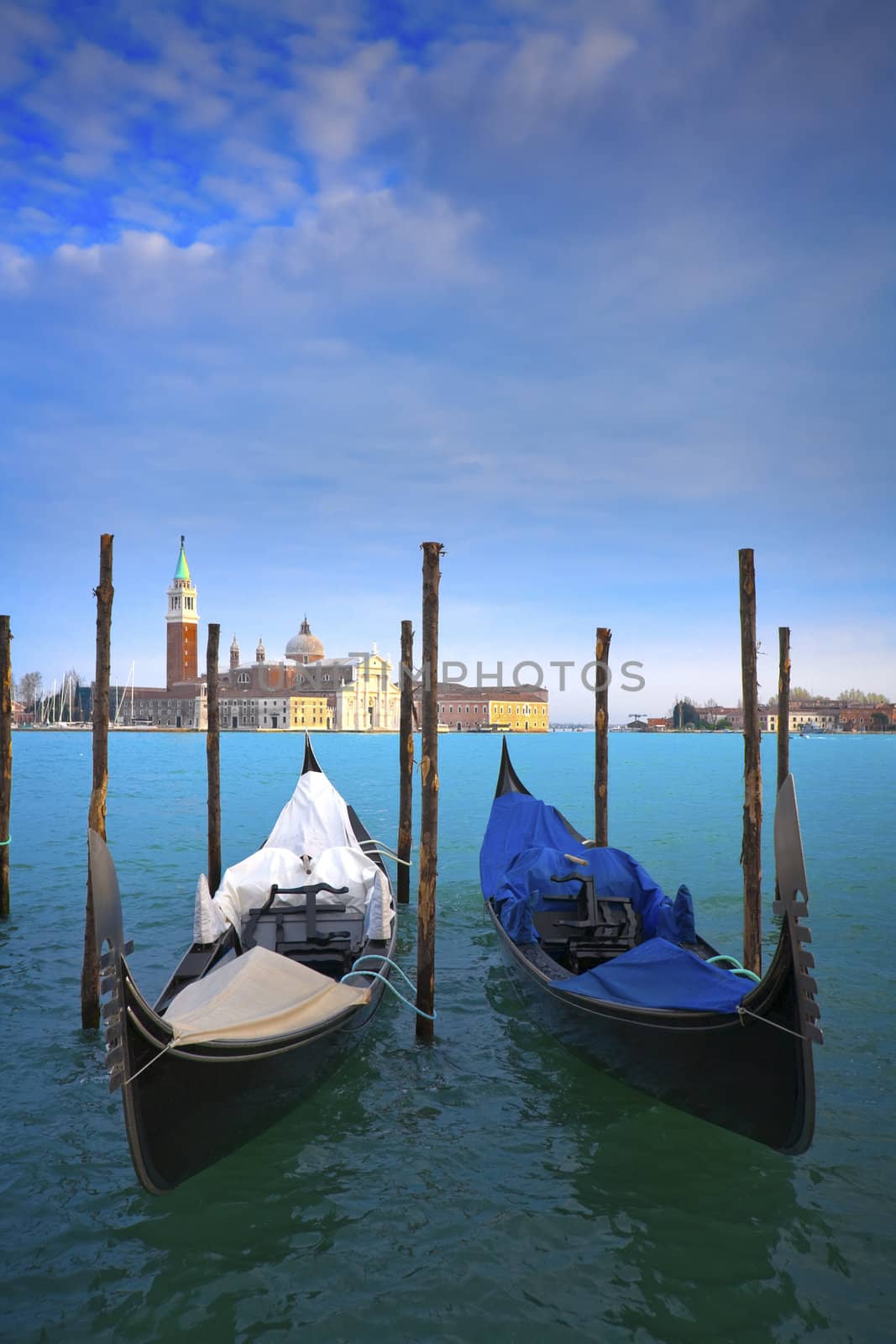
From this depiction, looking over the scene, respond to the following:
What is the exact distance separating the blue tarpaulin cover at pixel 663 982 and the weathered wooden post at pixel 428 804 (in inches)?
37.1

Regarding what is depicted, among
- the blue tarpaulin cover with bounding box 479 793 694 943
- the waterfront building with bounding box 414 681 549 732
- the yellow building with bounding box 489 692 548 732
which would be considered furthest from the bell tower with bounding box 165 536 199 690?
the blue tarpaulin cover with bounding box 479 793 694 943

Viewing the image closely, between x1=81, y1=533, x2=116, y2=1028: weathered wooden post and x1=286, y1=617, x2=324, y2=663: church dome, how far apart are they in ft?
296

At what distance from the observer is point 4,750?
24.0ft

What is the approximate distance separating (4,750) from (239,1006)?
495cm

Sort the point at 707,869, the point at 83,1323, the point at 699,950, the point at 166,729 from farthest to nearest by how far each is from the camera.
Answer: the point at 166,729, the point at 707,869, the point at 699,950, the point at 83,1323

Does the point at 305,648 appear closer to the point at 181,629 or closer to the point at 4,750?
the point at 181,629

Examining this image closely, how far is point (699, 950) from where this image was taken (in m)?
4.66

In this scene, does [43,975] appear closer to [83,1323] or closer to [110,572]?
[110,572]

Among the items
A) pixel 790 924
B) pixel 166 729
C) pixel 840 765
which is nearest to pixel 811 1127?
pixel 790 924

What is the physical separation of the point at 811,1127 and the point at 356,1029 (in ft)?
6.84

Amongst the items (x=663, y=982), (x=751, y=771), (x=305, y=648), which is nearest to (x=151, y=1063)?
(x=663, y=982)

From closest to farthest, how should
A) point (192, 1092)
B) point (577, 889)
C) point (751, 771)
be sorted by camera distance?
point (192, 1092) → point (751, 771) → point (577, 889)

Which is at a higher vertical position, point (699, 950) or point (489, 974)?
point (699, 950)

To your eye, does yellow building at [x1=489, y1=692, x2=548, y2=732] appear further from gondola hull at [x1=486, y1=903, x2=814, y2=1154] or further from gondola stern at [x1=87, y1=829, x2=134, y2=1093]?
gondola stern at [x1=87, y1=829, x2=134, y2=1093]
